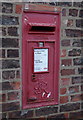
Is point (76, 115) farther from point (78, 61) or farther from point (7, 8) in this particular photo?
point (7, 8)

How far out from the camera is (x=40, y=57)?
224cm

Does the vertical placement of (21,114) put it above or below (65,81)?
below

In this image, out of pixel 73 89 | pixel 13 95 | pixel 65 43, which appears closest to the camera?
pixel 13 95

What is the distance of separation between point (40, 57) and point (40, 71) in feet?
A: 0.53

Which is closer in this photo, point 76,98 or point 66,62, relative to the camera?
point 66,62

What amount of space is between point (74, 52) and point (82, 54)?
0.12 m

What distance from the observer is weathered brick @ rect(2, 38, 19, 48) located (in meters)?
2.11

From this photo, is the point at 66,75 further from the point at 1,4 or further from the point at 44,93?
the point at 1,4

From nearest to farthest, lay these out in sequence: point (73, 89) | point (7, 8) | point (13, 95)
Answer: point (7, 8) → point (13, 95) → point (73, 89)

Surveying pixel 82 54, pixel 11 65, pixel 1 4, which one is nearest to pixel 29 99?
pixel 11 65

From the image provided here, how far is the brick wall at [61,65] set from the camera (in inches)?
83.4

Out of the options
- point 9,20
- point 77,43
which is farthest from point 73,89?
point 9,20

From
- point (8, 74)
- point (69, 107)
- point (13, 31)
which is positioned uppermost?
point (13, 31)

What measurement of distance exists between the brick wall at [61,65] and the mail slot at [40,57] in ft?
0.20
